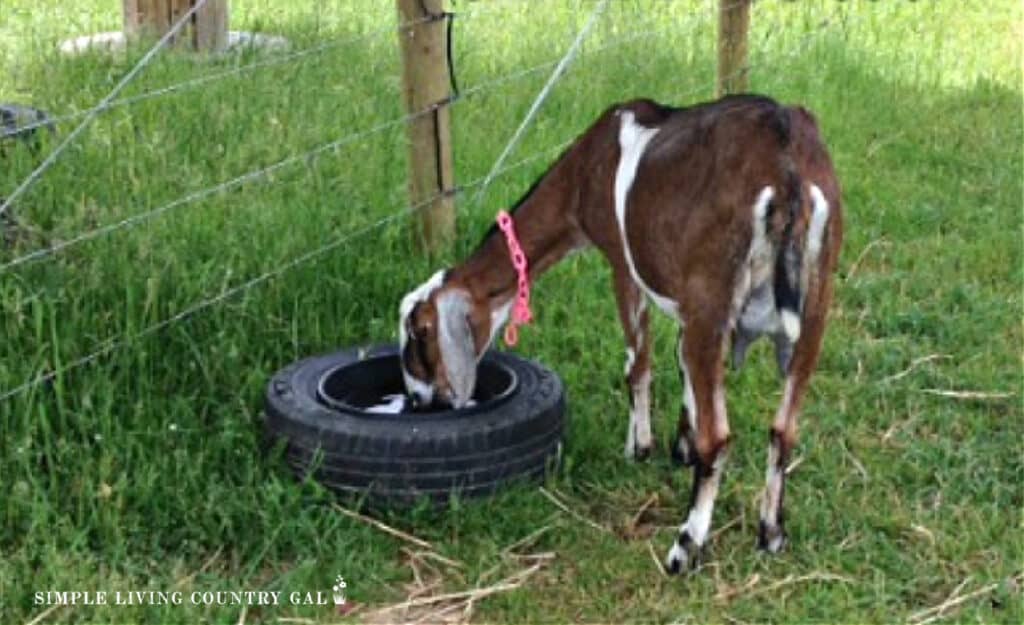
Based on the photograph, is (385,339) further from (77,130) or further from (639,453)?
(77,130)

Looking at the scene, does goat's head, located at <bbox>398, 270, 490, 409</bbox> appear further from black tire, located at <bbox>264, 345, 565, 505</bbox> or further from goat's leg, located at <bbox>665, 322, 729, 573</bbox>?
goat's leg, located at <bbox>665, 322, 729, 573</bbox>

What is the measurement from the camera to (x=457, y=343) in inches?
175

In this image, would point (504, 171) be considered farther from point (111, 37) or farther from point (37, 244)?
point (111, 37)

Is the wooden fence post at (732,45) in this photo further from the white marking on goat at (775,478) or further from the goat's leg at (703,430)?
the goat's leg at (703,430)

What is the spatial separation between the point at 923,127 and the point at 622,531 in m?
4.42

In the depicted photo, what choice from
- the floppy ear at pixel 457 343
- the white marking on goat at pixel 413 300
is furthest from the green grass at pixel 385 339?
the white marking on goat at pixel 413 300

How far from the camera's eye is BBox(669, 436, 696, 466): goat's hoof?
15.1ft

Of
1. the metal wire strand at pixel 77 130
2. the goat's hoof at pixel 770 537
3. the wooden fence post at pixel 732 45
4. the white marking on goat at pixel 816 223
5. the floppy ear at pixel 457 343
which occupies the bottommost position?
the goat's hoof at pixel 770 537

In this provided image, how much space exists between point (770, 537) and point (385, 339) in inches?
62.7

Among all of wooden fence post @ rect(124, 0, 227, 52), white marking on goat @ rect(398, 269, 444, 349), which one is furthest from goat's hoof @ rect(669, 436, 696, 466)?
wooden fence post @ rect(124, 0, 227, 52)

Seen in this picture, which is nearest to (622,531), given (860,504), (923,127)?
(860,504)

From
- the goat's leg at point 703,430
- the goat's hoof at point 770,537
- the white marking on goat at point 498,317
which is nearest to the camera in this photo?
the goat's leg at point 703,430

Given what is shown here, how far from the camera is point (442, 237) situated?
223 inches

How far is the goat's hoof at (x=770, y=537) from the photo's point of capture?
4.13 meters
